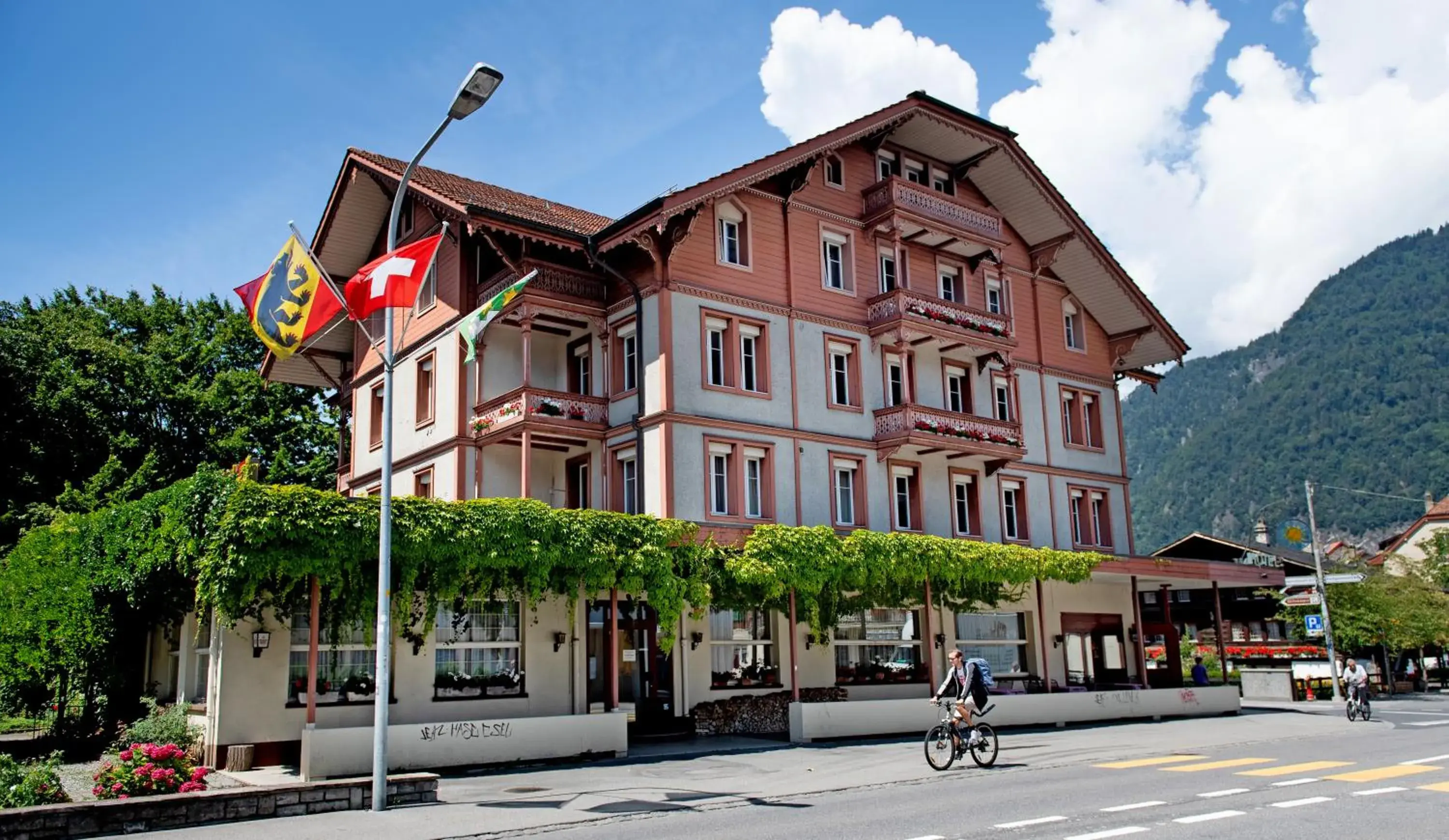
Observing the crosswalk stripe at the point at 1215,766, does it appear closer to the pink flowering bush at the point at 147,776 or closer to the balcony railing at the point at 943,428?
the balcony railing at the point at 943,428

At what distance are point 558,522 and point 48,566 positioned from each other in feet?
34.1

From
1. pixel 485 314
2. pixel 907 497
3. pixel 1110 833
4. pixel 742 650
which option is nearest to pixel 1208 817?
pixel 1110 833

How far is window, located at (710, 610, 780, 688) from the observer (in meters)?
26.9

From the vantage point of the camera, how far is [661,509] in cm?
2611

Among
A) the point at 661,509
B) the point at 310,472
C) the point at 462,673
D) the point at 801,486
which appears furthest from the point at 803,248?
the point at 310,472

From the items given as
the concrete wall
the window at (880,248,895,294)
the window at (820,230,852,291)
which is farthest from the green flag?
the window at (880,248,895,294)

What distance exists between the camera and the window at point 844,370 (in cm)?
3033

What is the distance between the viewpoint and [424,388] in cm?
3133

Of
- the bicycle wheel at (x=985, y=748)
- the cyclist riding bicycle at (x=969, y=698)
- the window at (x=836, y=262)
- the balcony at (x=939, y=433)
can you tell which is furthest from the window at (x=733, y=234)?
the bicycle wheel at (x=985, y=748)

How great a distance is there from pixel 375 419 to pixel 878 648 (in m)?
15.7

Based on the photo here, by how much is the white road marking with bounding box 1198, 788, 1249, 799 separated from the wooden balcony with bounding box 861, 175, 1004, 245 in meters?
19.1

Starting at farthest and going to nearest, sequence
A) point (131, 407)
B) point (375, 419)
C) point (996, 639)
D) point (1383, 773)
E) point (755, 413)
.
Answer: point (131, 407) < point (375, 419) < point (996, 639) < point (755, 413) < point (1383, 773)

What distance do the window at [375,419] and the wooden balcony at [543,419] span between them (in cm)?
626

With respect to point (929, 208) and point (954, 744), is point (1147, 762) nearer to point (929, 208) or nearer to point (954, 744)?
point (954, 744)
